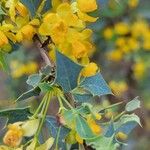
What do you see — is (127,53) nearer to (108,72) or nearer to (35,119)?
(108,72)

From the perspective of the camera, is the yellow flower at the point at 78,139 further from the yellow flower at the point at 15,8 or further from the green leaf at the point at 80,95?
the yellow flower at the point at 15,8

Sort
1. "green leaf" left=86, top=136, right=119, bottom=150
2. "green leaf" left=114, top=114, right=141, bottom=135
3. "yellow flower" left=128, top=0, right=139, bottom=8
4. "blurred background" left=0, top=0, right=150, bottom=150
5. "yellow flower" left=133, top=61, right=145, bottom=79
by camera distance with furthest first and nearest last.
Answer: "yellow flower" left=133, top=61, right=145, bottom=79 → "blurred background" left=0, top=0, right=150, bottom=150 → "yellow flower" left=128, top=0, right=139, bottom=8 → "green leaf" left=114, top=114, right=141, bottom=135 → "green leaf" left=86, top=136, right=119, bottom=150

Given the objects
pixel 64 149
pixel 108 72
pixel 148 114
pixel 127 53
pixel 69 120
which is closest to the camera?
pixel 69 120

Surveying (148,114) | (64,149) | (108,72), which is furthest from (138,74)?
(64,149)

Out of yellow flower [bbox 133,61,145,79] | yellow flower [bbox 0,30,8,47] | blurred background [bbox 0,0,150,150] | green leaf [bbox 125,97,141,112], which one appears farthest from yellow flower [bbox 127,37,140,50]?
yellow flower [bbox 0,30,8,47]

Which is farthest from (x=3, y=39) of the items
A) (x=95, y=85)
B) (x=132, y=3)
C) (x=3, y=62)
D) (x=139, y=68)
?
(x=139, y=68)

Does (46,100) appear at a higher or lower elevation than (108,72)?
higher

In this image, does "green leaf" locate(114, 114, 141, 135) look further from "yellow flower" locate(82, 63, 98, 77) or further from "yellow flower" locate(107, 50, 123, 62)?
"yellow flower" locate(107, 50, 123, 62)
